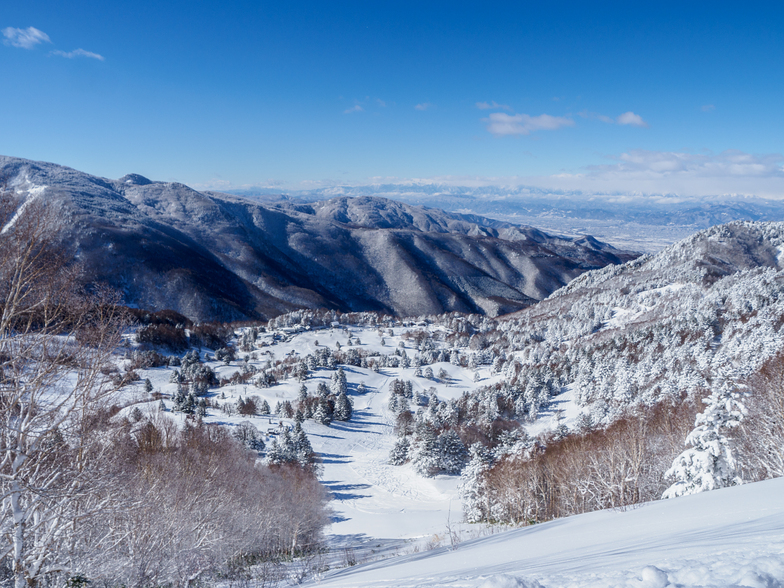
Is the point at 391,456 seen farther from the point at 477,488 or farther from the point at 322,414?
the point at 477,488

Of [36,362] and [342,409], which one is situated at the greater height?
[36,362]

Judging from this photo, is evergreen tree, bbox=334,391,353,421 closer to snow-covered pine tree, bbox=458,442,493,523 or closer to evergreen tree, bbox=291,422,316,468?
evergreen tree, bbox=291,422,316,468

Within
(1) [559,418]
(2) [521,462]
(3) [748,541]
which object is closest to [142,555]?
(3) [748,541]

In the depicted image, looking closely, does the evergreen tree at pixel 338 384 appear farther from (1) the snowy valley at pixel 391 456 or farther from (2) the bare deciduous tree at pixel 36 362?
(2) the bare deciduous tree at pixel 36 362

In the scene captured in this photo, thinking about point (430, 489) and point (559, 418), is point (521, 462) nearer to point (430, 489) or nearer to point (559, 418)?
point (430, 489)

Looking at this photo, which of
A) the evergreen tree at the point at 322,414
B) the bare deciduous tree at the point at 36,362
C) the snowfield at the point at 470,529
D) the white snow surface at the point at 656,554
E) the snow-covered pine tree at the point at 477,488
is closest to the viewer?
the white snow surface at the point at 656,554

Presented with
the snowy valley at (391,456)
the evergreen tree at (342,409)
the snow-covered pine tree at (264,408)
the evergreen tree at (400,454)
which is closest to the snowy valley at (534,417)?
the snowy valley at (391,456)

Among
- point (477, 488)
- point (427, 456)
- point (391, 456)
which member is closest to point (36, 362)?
point (477, 488)
